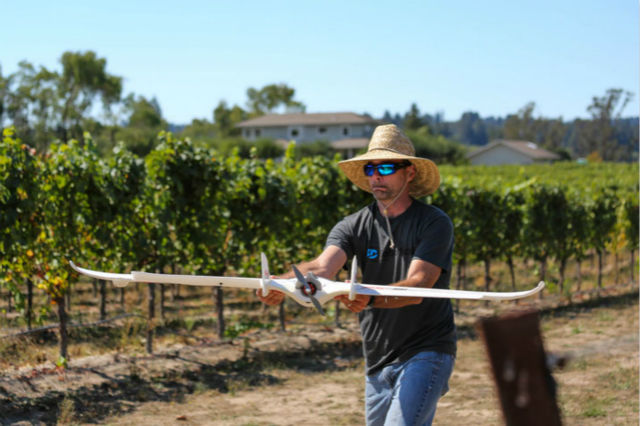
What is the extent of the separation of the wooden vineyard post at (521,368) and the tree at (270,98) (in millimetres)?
94545

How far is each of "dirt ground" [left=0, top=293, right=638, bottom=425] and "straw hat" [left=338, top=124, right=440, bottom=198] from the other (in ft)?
7.72

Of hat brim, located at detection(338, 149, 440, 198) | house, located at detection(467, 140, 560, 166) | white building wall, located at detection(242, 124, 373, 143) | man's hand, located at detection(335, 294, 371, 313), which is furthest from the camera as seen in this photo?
house, located at detection(467, 140, 560, 166)

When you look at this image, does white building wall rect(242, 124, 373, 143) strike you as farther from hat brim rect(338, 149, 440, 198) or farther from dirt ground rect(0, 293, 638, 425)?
hat brim rect(338, 149, 440, 198)

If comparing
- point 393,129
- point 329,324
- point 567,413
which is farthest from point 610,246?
point 393,129

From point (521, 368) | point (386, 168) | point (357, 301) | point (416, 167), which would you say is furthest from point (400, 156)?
point (521, 368)

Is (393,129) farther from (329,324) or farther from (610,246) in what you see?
(610,246)

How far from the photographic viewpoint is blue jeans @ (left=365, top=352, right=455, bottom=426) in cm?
323

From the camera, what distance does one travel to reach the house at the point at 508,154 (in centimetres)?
8738

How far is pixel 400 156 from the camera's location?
358cm

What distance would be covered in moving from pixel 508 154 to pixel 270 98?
33500 mm

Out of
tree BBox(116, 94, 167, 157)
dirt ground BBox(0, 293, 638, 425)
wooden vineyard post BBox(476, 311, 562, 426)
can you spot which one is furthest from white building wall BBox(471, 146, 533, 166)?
wooden vineyard post BBox(476, 311, 562, 426)

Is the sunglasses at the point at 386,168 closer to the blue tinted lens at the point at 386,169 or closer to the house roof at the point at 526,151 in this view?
the blue tinted lens at the point at 386,169

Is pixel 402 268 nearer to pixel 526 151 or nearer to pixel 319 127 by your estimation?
pixel 319 127

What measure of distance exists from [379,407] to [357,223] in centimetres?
94
